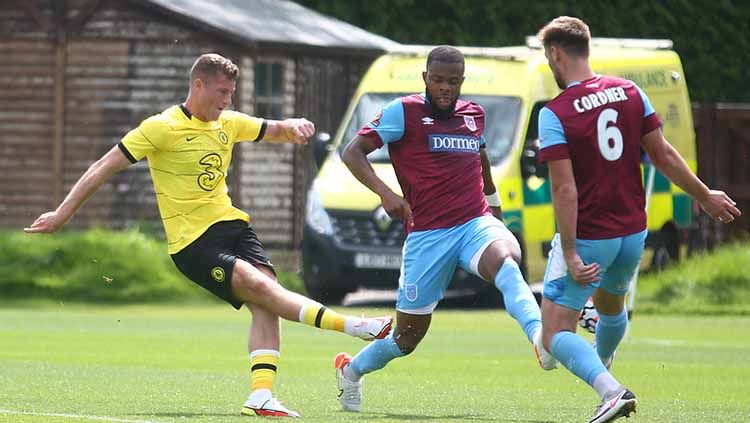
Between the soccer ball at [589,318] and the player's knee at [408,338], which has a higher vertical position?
the soccer ball at [589,318]

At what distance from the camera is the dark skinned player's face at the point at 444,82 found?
10367 mm

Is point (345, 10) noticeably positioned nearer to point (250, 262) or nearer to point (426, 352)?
point (426, 352)

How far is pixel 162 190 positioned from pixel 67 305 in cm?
1244

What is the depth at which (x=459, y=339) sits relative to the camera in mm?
17500

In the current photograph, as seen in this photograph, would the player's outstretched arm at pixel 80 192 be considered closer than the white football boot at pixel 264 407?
No

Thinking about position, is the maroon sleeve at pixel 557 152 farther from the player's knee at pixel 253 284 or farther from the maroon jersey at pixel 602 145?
the player's knee at pixel 253 284

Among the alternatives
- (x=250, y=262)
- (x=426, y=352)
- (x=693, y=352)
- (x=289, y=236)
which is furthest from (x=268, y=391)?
(x=289, y=236)

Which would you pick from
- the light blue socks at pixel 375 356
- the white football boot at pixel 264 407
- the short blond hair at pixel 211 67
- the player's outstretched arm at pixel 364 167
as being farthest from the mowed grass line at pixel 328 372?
the short blond hair at pixel 211 67

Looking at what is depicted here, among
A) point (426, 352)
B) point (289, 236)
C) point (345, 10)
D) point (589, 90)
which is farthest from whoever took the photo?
point (345, 10)

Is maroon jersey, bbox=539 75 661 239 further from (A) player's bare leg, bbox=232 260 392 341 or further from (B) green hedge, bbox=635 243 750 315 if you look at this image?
(B) green hedge, bbox=635 243 750 315

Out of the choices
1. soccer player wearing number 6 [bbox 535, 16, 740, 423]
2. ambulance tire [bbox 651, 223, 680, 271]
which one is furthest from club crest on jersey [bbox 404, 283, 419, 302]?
ambulance tire [bbox 651, 223, 680, 271]

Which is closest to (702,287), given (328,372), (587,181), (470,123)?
(328,372)

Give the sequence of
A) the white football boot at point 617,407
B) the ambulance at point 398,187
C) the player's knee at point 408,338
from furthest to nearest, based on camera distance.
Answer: the ambulance at point 398,187 → the player's knee at point 408,338 → the white football boot at point 617,407

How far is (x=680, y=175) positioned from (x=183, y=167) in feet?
8.65
